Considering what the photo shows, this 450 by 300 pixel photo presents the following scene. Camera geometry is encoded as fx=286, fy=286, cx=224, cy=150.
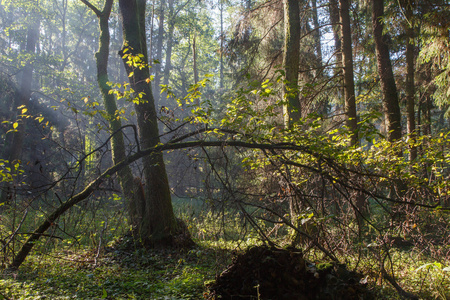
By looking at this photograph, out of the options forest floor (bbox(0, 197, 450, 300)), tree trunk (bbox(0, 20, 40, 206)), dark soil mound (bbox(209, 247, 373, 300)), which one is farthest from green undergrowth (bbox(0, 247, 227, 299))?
tree trunk (bbox(0, 20, 40, 206))

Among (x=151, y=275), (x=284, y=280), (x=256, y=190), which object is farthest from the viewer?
(x=151, y=275)

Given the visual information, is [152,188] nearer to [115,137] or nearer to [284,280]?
[115,137]

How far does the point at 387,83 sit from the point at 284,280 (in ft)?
22.7

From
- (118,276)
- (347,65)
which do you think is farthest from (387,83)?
(118,276)

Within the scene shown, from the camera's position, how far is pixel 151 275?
520cm

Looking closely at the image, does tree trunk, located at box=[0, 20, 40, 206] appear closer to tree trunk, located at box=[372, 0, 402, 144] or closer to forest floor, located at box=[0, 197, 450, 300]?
forest floor, located at box=[0, 197, 450, 300]

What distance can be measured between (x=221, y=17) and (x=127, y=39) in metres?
29.5

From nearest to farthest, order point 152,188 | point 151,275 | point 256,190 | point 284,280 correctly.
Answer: point 284,280 → point 256,190 → point 151,275 → point 152,188

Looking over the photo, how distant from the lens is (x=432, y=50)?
6387 mm

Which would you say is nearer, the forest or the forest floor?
the forest

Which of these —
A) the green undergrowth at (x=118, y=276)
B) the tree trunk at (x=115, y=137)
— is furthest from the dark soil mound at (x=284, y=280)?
the tree trunk at (x=115, y=137)

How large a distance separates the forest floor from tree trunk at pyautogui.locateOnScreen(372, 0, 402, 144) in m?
3.29

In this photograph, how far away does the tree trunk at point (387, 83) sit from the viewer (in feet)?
25.7

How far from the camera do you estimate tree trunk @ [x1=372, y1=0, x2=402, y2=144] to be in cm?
782
